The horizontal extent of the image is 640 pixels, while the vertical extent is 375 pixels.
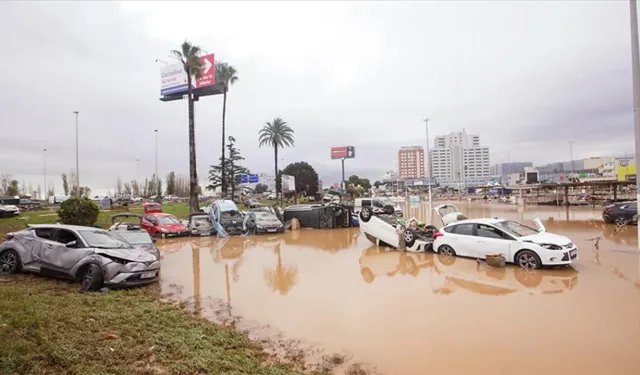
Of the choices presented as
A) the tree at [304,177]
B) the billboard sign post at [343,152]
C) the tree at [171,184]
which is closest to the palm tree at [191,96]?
the tree at [304,177]

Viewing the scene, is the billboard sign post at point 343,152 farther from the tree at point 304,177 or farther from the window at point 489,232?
the window at point 489,232

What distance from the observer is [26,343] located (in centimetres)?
444

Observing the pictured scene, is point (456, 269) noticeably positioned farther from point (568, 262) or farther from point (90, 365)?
point (90, 365)

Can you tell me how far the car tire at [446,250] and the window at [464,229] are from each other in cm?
59

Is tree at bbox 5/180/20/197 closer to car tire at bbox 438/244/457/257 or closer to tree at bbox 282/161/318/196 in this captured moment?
tree at bbox 282/161/318/196

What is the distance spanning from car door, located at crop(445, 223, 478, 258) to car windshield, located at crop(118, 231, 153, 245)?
9.80m

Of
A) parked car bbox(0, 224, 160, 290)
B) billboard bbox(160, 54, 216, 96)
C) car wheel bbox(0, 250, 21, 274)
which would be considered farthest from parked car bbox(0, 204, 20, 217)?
billboard bbox(160, 54, 216, 96)

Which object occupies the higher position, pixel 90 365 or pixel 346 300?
pixel 90 365

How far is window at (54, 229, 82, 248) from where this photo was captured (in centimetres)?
873

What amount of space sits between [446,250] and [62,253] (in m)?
11.2

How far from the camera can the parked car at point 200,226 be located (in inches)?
829

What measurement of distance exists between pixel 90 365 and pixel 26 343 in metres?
0.99

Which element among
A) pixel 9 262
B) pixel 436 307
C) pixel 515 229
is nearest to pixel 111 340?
pixel 436 307

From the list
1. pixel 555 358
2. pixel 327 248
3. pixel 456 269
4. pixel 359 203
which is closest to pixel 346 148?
pixel 359 203
